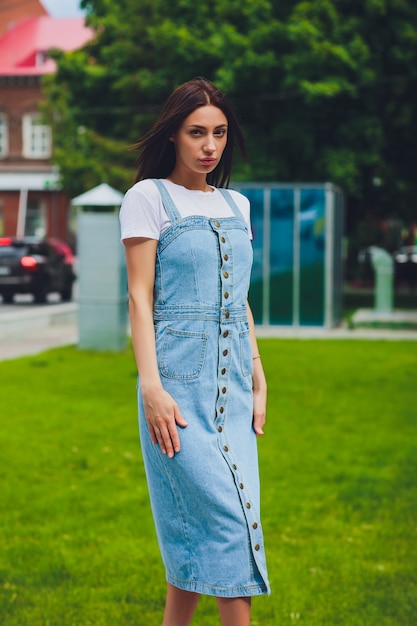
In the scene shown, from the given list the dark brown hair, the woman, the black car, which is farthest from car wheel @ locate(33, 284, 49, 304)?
the woman

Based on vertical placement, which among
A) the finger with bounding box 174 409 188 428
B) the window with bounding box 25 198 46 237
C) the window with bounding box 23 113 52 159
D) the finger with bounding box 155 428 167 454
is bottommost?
the finger with bounding box 155 428 167 454

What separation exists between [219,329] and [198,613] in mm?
1938

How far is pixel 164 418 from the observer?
2.97 meters

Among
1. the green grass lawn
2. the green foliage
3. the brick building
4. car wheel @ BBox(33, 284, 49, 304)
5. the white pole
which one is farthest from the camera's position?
the brick building

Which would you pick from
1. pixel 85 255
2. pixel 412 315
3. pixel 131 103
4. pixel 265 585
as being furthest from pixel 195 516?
pixel 131 103

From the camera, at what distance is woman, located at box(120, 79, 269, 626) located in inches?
118

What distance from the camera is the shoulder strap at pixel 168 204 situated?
309 centimetres

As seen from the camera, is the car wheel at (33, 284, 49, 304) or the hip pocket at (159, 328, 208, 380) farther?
the car wheel at (33, 284, 49, 304)

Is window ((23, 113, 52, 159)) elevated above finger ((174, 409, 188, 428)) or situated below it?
above

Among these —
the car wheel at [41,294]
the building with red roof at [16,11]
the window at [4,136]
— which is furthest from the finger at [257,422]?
the building with red roof at [16,11]

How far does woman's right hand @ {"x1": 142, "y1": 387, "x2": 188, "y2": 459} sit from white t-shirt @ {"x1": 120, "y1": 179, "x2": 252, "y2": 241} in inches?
16.9

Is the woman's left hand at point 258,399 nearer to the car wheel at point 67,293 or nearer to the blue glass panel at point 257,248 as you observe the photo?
the blue glass panel at point 257,248

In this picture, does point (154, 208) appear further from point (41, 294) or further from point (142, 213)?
point (41, 294)

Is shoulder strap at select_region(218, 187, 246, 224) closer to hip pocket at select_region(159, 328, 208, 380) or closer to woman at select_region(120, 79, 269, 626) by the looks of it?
woman at select_region(120, 79, 269, 626)
